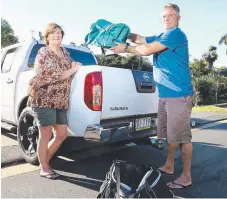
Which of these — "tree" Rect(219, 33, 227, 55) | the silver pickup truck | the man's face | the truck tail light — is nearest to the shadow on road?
the silver pickup truck

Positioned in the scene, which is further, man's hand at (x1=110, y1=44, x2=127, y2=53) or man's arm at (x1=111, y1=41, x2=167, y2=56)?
man's hand at (x1=110, y1=44, x2=127, y2=53)

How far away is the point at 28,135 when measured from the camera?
423 cm

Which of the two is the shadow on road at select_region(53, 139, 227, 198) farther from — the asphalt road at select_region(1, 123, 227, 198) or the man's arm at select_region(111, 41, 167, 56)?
the man's arm at select_region(111, 41, 167, 56)

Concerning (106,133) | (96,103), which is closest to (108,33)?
(96,103)

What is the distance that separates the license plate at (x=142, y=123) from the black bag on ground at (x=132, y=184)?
99 cm

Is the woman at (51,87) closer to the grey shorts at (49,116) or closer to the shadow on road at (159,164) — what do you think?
the grey shorts at (49,116)

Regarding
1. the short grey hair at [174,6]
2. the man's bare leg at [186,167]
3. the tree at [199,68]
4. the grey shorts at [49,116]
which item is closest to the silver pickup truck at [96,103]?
the grey shorts at [49,116]

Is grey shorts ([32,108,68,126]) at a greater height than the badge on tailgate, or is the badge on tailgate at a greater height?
grey shorts ([32,108,68,126])

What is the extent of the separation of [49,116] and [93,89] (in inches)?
24.6

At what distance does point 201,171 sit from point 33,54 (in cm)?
309

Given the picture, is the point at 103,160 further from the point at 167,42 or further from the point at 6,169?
the point at 167,42

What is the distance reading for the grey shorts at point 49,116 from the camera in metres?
3.56

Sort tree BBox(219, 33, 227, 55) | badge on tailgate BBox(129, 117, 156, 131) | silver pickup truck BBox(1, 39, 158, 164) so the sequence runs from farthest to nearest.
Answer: tree BBox(219, 33, 227, 55), badge on tailgate BBox(129, 117, 156, 131), silver pickup truck BBox(1, 39, 158, 164)

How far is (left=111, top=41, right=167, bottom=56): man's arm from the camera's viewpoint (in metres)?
3.42
